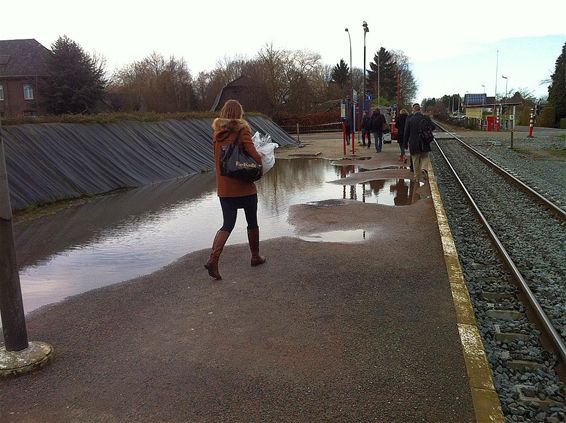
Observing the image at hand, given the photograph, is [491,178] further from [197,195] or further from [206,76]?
[206,76]

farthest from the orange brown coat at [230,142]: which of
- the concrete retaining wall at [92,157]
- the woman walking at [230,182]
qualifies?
the concrete retaining wall at [92,157]

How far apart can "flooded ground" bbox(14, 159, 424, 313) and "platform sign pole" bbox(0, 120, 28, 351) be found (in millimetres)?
1523

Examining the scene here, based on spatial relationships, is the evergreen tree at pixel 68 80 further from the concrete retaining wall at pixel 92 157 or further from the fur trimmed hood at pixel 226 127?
the fur trimmed hood at pixel 226 127

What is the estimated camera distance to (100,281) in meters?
6.37

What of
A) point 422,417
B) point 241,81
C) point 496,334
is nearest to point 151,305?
point 422,417

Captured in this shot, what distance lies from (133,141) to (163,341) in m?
13.8

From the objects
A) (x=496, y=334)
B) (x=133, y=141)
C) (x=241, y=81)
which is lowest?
(x=496, y=334)

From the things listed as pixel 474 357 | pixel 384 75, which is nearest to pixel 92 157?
pixel 474 357

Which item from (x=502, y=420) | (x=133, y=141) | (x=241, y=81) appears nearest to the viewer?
(x=502, y=420)

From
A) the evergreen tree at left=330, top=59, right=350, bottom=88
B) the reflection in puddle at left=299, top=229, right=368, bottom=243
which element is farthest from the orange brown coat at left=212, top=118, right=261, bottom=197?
the evergreen tree at left=330, top=59, right=350, bottom=88

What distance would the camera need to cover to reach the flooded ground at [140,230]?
264 inches

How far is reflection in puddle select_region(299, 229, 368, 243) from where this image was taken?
7910mm

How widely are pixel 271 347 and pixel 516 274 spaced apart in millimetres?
3606

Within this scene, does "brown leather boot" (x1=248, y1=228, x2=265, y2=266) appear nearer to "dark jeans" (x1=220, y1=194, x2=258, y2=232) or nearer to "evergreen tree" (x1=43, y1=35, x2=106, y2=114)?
"dark jeans" (x1=220, y1=194, x2=258, y2=232)
